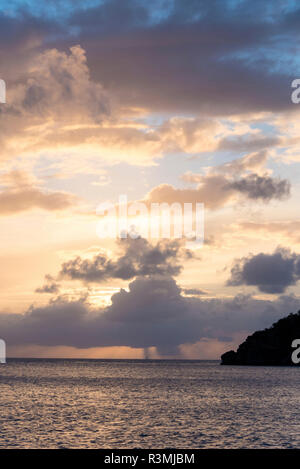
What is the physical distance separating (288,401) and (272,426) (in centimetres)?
4196

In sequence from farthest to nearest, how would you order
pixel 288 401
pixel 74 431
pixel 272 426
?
pixel 288 401
pixel 272 426
pixel 74 431

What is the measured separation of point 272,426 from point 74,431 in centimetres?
2605

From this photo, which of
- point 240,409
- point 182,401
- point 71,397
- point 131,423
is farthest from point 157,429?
point 71,397
